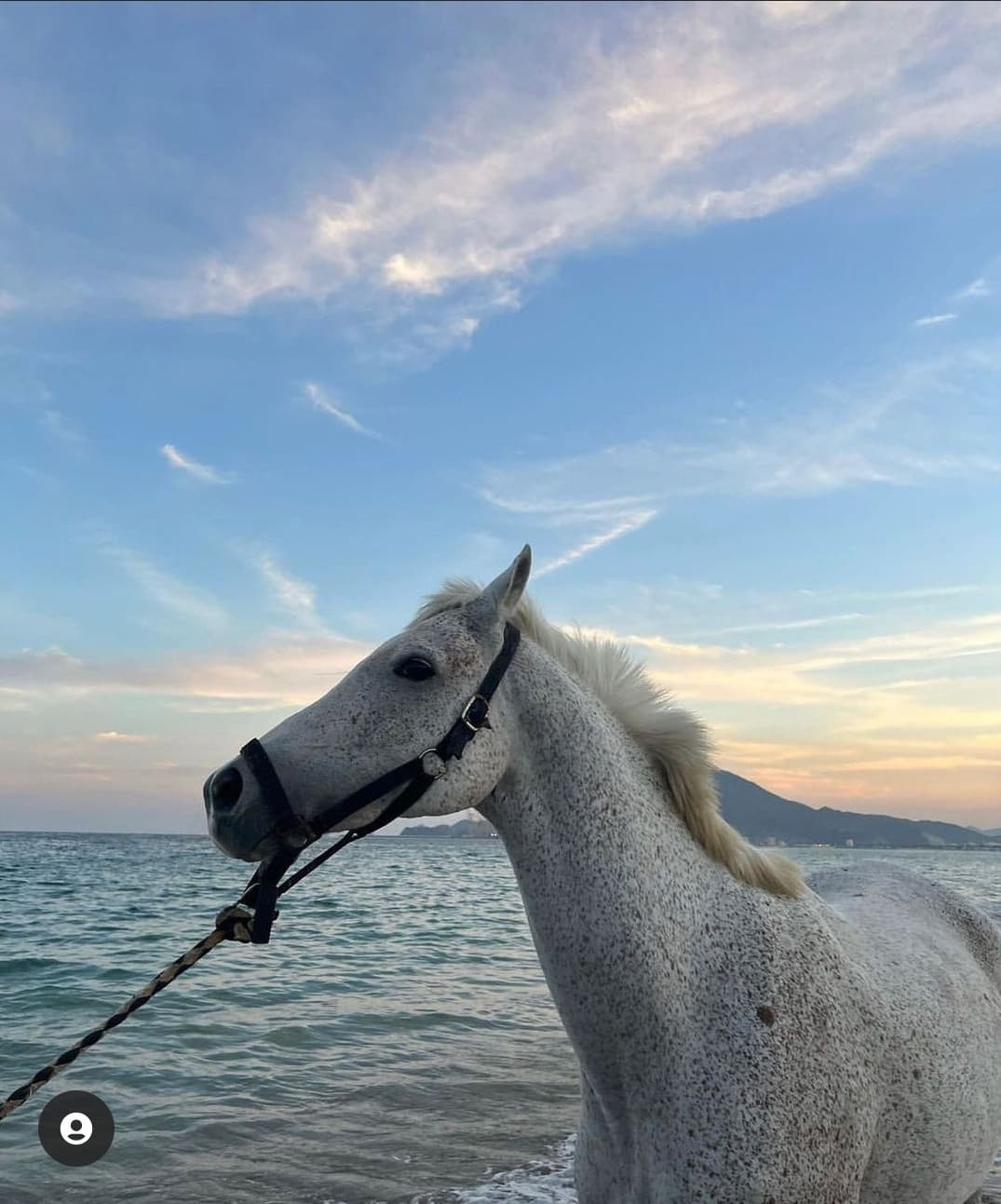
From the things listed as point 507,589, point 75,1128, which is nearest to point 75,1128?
point 75,1128

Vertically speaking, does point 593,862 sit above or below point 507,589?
below

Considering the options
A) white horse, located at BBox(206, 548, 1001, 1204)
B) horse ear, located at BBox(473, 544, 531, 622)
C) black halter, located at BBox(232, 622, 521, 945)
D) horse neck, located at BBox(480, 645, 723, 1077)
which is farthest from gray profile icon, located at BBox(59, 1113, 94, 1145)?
horse ear, located at BBox(473, 544, 531, 622)

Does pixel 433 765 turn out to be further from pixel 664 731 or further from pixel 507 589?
pixel 664 731

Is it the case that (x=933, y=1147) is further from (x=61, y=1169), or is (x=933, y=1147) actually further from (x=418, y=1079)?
(x=418, y=1079)

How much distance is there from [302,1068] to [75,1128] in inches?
170

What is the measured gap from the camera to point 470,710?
2.33m

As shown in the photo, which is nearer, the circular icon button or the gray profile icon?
the circular icon button

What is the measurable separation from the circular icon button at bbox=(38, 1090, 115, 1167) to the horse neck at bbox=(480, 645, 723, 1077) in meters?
2.09

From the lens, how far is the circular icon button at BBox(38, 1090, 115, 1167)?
3354 mm

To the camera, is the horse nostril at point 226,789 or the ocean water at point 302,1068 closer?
the horse nostril at point 226,789

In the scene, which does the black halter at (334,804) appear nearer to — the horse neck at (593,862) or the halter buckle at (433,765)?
the halter buckle at (433,765)

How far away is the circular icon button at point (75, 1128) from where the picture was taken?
335 cm

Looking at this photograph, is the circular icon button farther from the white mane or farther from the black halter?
the white mane

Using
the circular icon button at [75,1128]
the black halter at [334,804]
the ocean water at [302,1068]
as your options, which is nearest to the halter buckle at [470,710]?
the black halter at [334,804]
